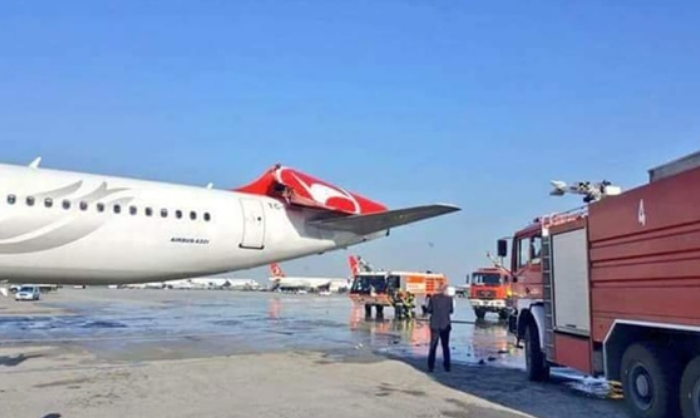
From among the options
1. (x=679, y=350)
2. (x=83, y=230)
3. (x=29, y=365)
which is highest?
(x=83, y=230)

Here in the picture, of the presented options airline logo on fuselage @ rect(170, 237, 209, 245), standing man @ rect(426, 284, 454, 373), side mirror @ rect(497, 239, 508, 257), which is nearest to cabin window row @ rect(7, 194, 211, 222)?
airline logo on fuselage @ rect(170, 237, 209, 245)

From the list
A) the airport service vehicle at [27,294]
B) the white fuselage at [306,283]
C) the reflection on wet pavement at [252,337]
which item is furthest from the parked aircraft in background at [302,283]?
the reflection on wet pavement at [252,337]

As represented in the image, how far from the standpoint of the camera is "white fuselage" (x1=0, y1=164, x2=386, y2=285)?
553 inches

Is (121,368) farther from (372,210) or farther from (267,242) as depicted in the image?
(372,210)

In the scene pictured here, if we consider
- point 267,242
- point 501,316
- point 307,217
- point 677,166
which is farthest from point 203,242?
point 501,316

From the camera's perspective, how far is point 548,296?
10625 mm

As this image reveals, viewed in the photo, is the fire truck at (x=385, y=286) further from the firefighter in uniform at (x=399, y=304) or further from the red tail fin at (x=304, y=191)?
the red tail fin at (x=304, y=191)

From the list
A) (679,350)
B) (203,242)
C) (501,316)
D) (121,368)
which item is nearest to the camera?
(679,350)

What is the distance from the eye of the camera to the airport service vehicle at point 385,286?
111 feet

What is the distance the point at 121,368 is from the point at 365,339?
8645 millimetres

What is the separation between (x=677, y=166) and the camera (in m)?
7.59

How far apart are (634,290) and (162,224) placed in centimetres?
1133

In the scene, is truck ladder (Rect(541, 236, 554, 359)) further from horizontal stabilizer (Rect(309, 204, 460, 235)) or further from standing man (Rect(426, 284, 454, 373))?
horizontal stabilizer (Rect(309, 204, 460, 235))

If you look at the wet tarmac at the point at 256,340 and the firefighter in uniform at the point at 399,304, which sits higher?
the firefighter in uniform at the point at 399,304
